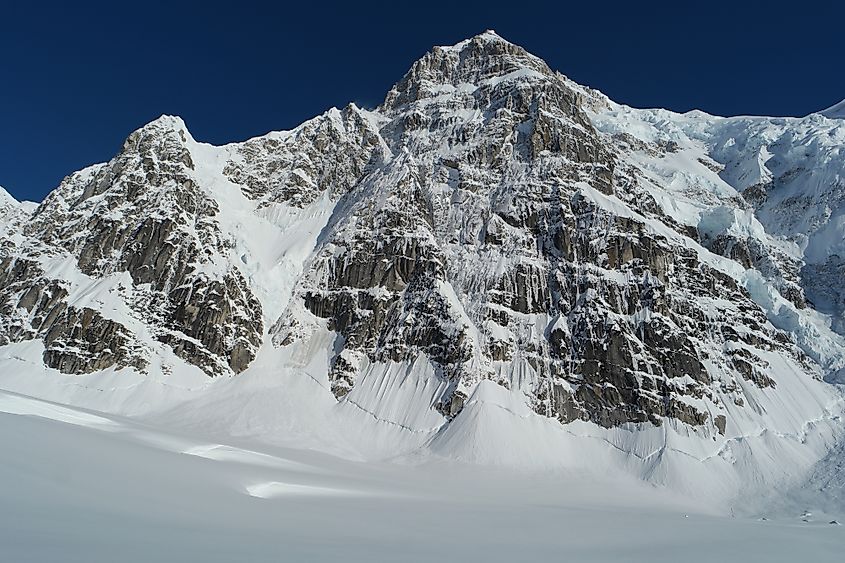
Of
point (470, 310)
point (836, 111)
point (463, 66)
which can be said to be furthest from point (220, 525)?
point (836, 111)

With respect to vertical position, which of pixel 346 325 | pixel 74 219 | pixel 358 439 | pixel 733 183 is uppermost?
pixel 733 183

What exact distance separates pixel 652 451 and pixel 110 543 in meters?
74.9

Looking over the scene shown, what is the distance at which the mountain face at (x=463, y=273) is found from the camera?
257 feet

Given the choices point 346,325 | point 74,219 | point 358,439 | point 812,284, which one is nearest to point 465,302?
point 346,325

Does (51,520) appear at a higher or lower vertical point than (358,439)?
higher

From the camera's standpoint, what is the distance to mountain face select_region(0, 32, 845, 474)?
78.2 metres

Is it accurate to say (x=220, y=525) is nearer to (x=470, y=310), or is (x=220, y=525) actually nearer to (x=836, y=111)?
(x=470, y=310)

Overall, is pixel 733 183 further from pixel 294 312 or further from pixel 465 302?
pixel 294 312

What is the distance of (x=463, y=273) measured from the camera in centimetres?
9250

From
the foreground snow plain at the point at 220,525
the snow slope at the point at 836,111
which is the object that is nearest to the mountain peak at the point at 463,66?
the snow slope at the point at 836,111

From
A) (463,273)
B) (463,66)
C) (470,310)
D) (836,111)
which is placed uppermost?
(836,111)

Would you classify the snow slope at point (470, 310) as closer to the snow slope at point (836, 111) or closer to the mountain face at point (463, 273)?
the mountain face at point (463, 273)

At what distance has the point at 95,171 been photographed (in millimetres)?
107812

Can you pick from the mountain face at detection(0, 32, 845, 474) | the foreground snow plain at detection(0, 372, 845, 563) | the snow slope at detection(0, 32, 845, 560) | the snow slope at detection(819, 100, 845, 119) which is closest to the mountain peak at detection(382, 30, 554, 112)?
the snow slope at detection(0, 32, 845, 560)
